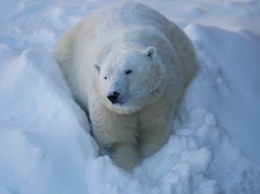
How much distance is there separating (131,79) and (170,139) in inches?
24.5

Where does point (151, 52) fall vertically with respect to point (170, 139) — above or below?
above

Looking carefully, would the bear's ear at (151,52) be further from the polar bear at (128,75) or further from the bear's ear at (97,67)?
the bear's ear at (97,67)

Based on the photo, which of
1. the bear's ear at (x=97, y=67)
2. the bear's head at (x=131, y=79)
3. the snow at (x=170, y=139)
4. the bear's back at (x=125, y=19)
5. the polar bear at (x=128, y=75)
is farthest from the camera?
the bear's back at (x=125, y=19)

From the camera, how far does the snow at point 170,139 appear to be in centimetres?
286

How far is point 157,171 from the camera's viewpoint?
3193 millimetres

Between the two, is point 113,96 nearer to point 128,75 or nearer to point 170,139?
point 128,75

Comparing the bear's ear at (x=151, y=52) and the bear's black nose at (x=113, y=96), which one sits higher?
the bear's ear at (x=151, y=52)

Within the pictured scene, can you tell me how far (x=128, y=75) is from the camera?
3021mm

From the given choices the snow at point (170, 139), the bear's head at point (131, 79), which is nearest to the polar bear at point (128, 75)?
the bear's head at point (131, 79)

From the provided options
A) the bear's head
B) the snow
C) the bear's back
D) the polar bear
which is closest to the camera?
the snow

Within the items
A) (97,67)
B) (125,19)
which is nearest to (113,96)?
(97,67)

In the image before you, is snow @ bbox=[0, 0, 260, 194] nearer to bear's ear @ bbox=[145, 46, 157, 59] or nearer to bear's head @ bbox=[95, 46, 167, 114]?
bear's head @ bbox=[95, 46, 167, 114]

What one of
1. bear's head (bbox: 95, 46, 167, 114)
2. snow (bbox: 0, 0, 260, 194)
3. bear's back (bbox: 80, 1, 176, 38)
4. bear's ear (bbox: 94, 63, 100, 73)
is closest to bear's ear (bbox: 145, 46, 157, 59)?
bear's head (bbox: 95, 46, 167, 114)

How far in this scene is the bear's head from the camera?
9.70ft
